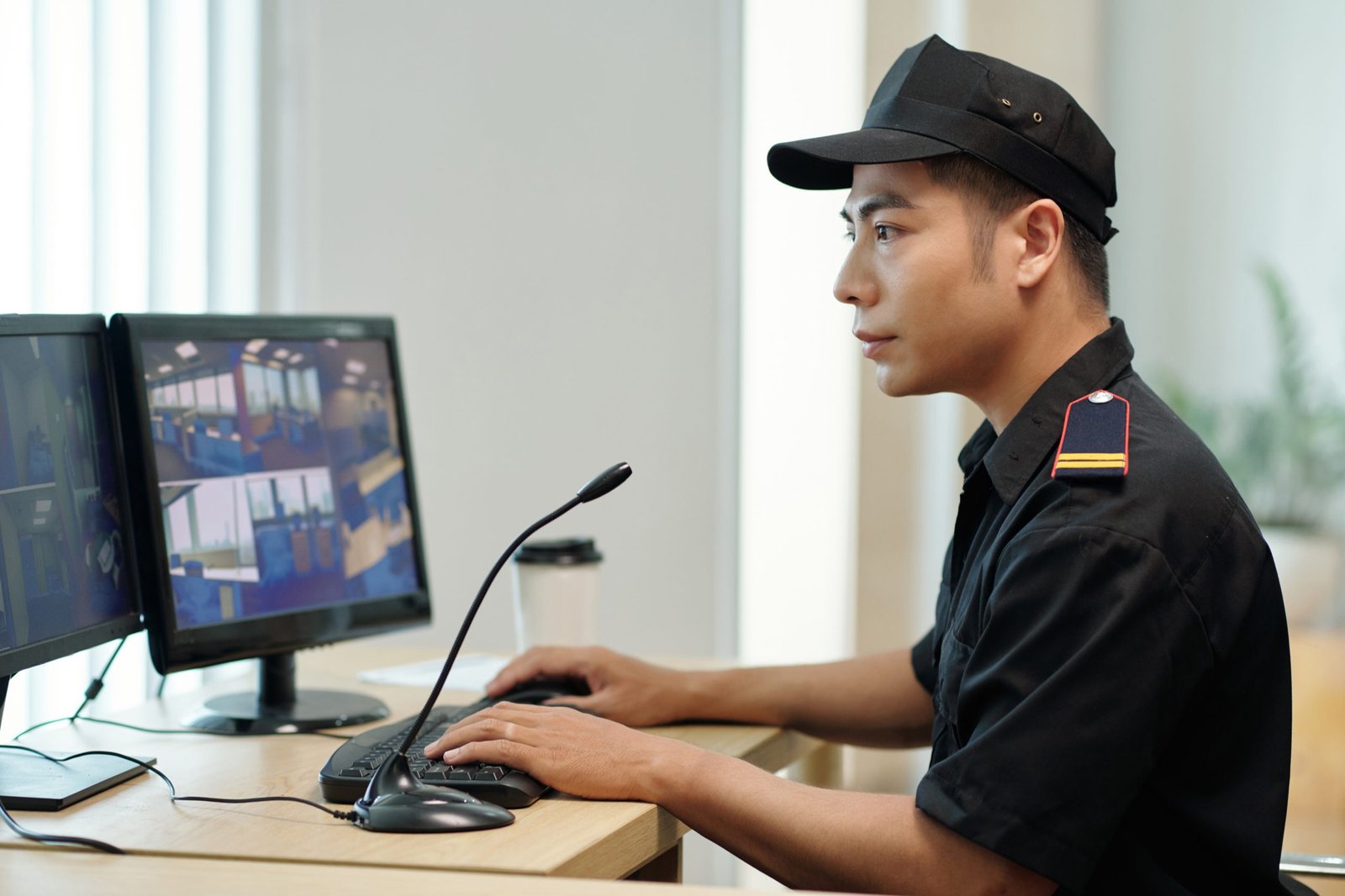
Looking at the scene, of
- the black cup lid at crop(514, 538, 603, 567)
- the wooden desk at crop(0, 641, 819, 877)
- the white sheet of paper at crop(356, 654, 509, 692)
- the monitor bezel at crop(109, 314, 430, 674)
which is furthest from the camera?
the black cup lid at crop(514, 538, 603, 567)

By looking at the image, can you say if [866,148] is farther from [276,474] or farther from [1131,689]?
[276,474]

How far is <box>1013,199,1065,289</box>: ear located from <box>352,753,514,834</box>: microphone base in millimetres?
695

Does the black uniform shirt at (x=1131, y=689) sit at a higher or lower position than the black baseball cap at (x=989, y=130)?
lower

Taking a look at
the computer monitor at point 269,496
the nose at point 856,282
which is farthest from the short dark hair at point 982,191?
the computer monitor at point 269,496

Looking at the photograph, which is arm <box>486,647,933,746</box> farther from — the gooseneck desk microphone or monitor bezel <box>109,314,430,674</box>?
the gooseneck desk microphone

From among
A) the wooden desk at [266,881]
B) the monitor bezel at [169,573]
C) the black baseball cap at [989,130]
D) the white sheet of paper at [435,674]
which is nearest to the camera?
the wooden desk at [266,881]

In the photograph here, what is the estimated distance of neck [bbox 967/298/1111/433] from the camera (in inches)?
54.4

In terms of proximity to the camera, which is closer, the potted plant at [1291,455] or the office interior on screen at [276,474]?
the office interior on screen at [276,474]

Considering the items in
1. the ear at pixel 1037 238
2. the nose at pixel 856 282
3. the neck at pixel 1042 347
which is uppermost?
the ear at pixel 1037 238

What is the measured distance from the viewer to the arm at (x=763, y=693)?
164 centimetres

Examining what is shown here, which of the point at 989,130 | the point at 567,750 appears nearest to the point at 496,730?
the point at 567,750

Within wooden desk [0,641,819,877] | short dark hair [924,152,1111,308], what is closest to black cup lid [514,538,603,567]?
wooden desk [0,641,819,877]

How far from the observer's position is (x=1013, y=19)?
2.63m

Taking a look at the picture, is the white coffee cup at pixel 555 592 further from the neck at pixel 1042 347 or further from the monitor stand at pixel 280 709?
the neck at pixel 1042 347
